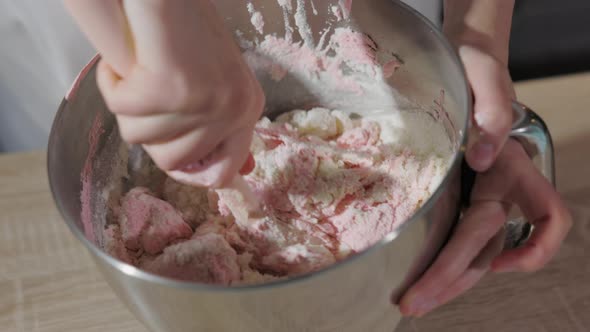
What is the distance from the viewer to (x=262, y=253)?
60 centimetres

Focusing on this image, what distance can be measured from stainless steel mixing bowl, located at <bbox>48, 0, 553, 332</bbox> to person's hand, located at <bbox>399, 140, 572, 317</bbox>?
A: 1 centimetres

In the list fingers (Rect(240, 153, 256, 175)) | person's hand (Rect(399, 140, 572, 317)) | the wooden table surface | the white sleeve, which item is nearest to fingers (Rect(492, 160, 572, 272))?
person's hand (Rect(399, 140, 572, 317))

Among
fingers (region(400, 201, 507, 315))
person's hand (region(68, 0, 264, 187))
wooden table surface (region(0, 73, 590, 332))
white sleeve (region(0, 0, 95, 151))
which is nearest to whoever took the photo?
person's hand (region(68, 0, 264, 187))

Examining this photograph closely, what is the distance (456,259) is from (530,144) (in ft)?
0.37

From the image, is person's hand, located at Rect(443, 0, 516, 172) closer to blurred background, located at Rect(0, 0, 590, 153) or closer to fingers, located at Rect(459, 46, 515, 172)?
fingers, located at Rect(459, 46, 515, 172)

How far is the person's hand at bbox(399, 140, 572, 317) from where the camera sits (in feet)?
1.70

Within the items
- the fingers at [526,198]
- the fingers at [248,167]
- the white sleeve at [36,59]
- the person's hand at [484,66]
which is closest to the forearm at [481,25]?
the person's hand at [484,66]

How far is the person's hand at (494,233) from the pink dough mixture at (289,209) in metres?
0.08

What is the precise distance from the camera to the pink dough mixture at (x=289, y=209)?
0.58m

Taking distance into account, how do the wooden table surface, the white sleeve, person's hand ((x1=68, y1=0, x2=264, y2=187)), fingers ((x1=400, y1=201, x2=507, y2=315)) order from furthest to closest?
the white sleeve → the wooden table surface → fingers ((x1=400, y1=201, x2=507, y2=315)) → person's hand ((x1=68, y1=0, x2=264, y2=187))

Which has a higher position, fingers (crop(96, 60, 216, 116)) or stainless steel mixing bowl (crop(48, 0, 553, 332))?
fingers (crop(96, 60, 216, 116))

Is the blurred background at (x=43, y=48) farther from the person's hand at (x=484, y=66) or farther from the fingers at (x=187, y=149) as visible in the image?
the fingers at (x=187, y=149)

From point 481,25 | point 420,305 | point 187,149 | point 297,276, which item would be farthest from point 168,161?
point 481,25

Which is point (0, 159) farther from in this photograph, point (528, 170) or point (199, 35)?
point (528, 170)
